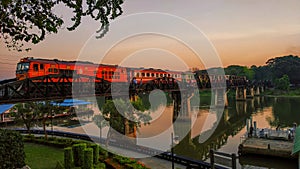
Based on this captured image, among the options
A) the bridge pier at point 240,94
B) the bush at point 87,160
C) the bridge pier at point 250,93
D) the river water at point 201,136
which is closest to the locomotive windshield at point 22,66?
the river water at point 201,136

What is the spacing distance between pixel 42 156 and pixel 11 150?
6.73 m

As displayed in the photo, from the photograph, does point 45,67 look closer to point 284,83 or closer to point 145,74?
point 145,74

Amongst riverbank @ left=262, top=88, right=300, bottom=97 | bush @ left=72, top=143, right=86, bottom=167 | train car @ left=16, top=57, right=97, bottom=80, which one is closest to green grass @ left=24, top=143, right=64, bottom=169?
bush @ left=72, top=143, right=86, bottom=167

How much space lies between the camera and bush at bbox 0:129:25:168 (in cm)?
1062

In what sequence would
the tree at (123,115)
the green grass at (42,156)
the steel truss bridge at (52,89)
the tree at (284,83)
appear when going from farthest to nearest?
the tree at (284,83)
the tree at (123,115)
the green grass at (42,156)
the steel truss bridge at (52,89)

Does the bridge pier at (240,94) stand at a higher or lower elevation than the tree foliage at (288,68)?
lower

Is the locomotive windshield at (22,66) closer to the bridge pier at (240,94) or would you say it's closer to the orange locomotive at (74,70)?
the orange locomotive at (74,70)

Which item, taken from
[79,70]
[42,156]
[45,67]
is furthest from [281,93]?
[42,156]

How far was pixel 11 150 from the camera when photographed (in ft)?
36.1

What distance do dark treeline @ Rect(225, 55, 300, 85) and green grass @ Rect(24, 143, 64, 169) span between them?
80.0 metres

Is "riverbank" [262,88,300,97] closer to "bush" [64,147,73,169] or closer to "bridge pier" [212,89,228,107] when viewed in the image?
"bridge pier" [212,89,228,107]

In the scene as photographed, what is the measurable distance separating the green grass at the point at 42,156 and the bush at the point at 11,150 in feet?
11.5

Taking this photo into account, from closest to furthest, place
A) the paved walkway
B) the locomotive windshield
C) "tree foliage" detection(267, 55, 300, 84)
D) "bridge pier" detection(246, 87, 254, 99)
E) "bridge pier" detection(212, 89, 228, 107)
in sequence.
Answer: the paved walkway, the locomotive windshield, "bridge pier" detection(212, 89, 228, 107), "bridge pier" detection(246, 87, 254, 99), "tree foliage" detection(267, 55, 300, 84)

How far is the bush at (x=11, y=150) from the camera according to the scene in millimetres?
10617
